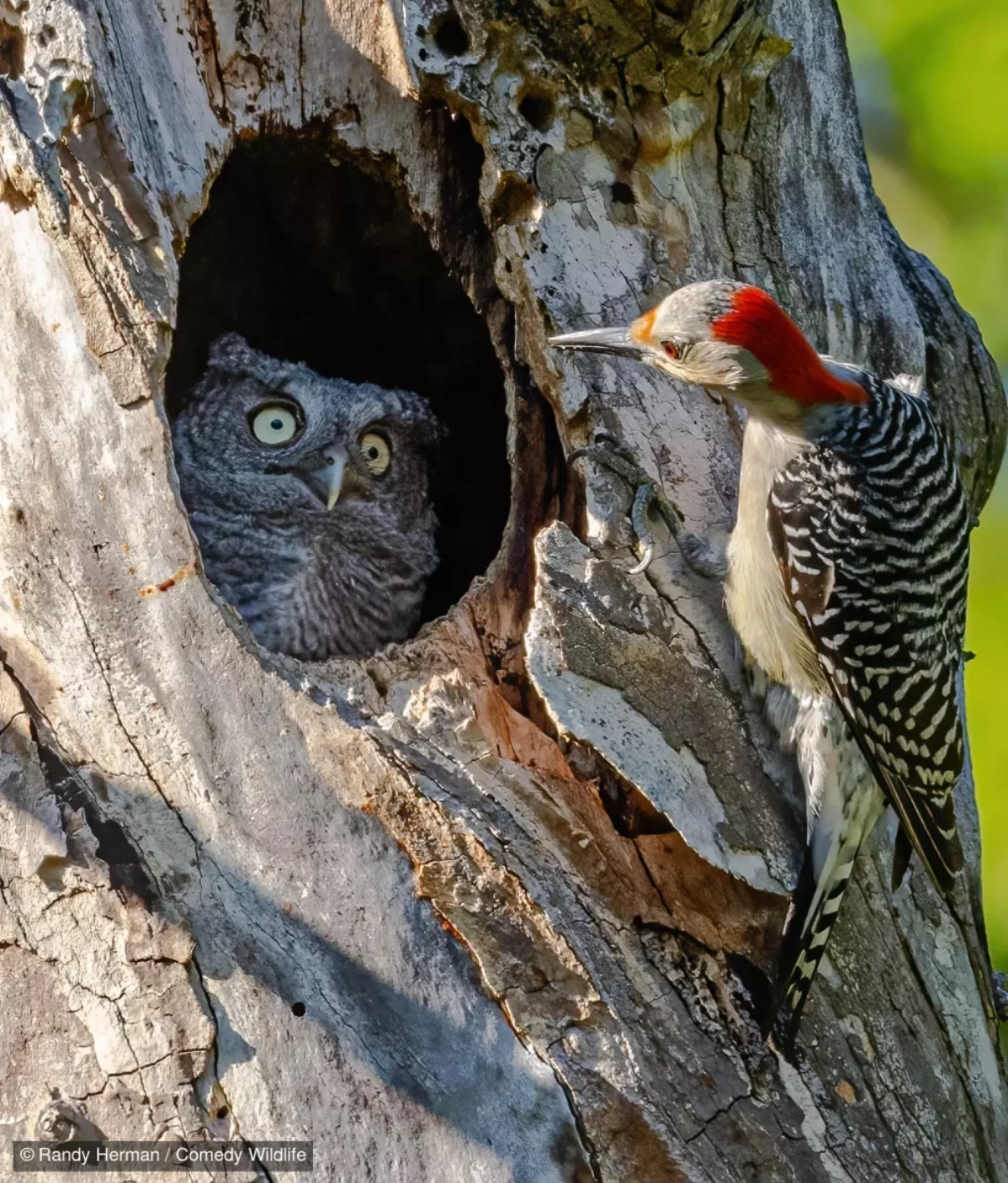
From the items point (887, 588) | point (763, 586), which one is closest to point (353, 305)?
point (763, 586)

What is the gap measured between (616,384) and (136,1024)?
1.74 metres

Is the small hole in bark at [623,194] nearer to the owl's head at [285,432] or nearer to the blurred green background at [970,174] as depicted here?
the owl's head at [285,432]

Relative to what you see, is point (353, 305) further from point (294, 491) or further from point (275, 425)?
point (294, 491)

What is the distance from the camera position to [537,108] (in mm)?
3078

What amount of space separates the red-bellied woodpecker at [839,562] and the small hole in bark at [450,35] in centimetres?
78

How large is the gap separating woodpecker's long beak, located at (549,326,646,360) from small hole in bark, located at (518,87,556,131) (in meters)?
0.58

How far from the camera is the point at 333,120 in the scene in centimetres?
328

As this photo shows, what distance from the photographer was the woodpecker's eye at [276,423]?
168 inches

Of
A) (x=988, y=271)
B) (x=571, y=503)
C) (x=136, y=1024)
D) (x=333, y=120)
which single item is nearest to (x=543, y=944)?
(x=136, y=1024)

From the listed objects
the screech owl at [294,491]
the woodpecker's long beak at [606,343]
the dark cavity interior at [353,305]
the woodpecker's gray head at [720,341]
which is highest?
the woodpecker's gray head at [720,341]

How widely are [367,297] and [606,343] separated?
1607 millimetres

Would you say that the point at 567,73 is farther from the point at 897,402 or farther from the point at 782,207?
the point at 897,402

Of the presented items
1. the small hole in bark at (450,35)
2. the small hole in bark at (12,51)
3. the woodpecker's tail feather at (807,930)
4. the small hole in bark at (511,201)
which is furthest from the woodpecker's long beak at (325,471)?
the woodpecker's tail feather at (807,930)

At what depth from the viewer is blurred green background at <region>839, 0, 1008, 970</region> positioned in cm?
450
